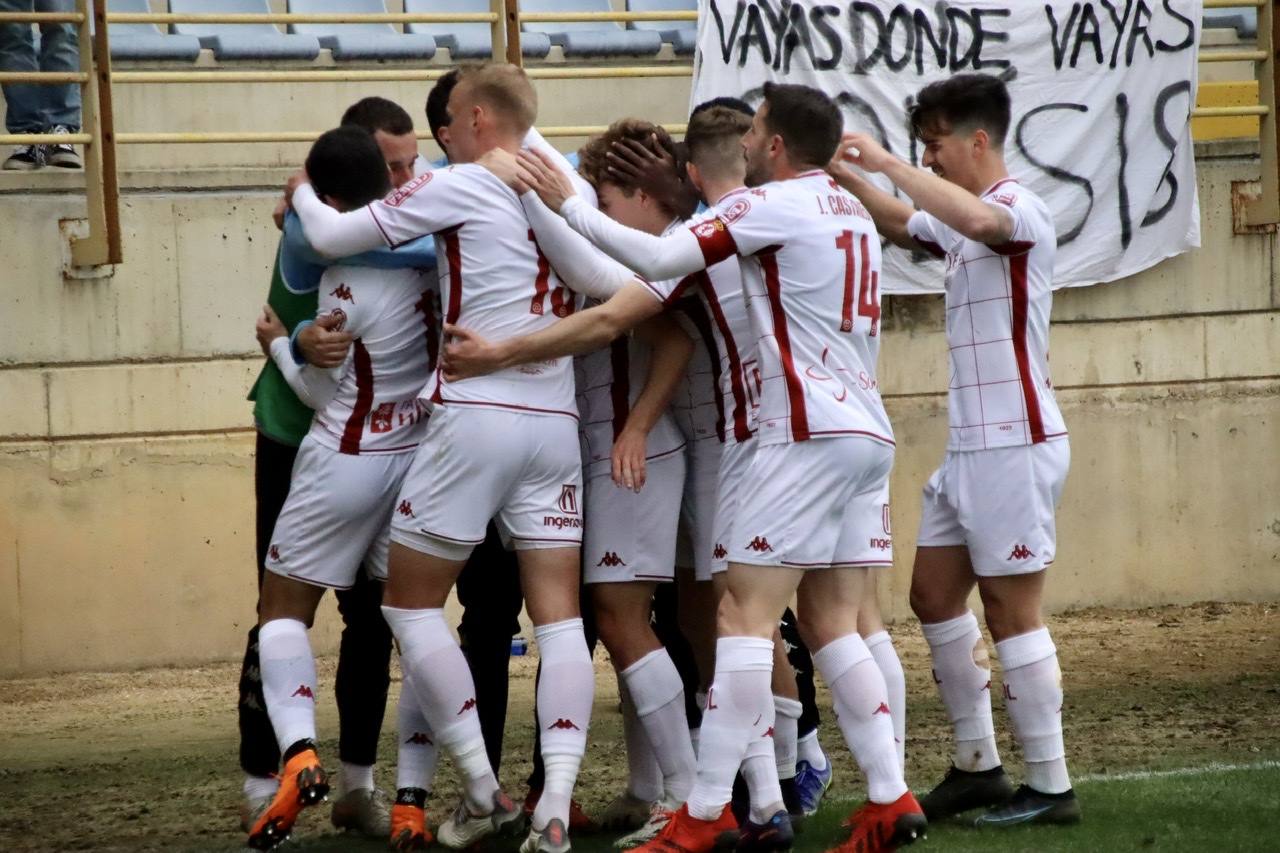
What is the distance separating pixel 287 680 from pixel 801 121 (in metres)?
2.17

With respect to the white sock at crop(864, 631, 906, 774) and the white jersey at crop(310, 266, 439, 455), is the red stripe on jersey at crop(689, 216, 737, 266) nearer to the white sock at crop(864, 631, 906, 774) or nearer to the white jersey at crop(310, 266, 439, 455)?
the white jersey at crop(310, 266, 439, 455)

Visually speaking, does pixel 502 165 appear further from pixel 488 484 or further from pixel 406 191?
pixel 488 484

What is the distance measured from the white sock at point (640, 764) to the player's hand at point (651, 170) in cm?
152

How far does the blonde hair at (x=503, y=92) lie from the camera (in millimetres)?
5059

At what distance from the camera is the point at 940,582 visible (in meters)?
5.35

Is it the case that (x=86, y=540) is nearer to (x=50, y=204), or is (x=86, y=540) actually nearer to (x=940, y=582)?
(x=50, y=204)

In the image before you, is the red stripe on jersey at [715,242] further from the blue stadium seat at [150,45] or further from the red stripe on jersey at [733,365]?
the blue stadium seat at [150,45]

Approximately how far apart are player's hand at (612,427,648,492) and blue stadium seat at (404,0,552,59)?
5.81m

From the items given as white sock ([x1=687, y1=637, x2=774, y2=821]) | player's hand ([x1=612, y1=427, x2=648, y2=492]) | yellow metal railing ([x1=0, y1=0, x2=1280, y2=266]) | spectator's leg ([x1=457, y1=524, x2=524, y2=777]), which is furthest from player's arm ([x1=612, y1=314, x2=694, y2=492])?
yellow metal railing ([x1=0, y1=0, x2=1280, y2=266])

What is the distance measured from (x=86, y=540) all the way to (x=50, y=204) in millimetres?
1678

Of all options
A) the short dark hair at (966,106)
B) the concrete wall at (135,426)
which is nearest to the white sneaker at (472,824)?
the short dark hair at (966,106)

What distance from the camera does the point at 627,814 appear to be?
18.0 feet

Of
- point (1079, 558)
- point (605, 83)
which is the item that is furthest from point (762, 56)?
point (1079, 558)

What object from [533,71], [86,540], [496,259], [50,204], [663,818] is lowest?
[663,818]
